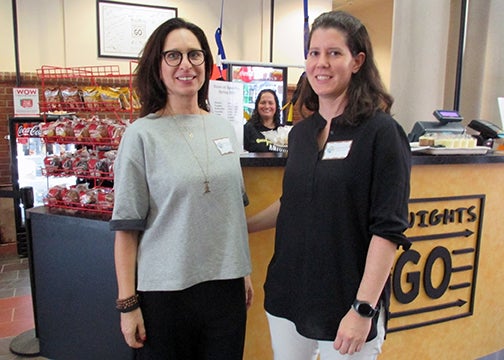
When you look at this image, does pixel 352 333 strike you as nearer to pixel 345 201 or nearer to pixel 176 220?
pixel 345 201

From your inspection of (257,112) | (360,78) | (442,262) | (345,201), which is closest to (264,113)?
(257,112)

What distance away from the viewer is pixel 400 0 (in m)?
3.37

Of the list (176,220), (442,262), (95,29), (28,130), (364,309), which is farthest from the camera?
(95,29)

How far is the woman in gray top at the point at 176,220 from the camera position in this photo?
124 centimetres

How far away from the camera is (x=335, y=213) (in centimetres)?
114

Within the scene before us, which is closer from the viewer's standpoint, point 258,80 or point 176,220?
point 176,220

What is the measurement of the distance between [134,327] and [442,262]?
62.8 inches

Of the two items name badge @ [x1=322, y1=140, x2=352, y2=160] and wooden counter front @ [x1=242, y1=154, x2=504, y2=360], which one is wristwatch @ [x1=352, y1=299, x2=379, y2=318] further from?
wooden counter front @ [x1=242, y1=154, x2=504, y2=360]

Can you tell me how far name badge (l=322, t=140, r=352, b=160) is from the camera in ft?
3.73

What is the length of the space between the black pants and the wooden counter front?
0.58 meters

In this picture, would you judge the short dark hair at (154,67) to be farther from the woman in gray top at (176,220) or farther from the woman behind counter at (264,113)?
the woman behind counter at (264,113)

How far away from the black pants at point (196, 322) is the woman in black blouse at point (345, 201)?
189 mm

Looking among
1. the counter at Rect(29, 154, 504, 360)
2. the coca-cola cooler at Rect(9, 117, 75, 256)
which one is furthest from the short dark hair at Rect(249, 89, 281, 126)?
the counter at Rect(29, 154, 504, 360)

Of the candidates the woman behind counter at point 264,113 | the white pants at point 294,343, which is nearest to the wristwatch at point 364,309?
the white pants at point 294,343
